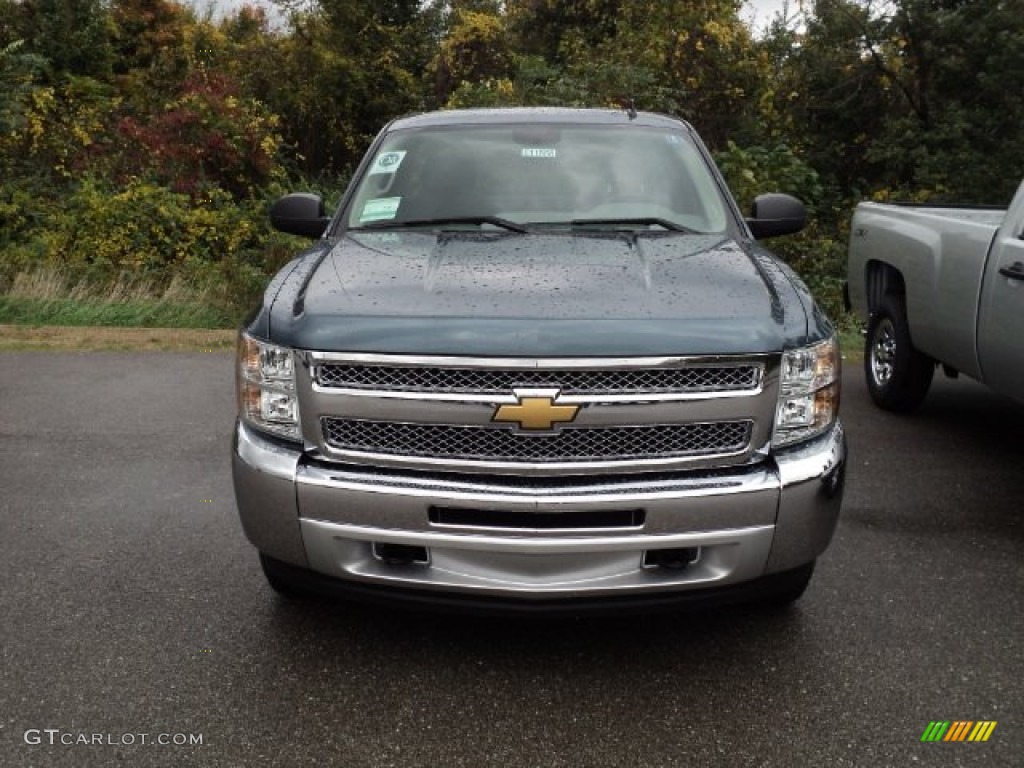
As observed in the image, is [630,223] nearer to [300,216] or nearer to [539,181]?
[539,181]

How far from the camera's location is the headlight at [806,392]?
124 inches

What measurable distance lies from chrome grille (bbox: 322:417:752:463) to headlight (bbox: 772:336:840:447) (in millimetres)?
146

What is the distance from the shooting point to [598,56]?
18906 millimetres

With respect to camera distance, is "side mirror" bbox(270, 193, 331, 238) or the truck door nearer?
"side mirror" bbox(270, 193, 331, 238)

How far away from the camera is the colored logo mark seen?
3.01 metres

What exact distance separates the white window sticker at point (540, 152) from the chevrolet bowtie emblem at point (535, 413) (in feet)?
6.48

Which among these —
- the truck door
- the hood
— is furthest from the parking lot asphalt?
the hood

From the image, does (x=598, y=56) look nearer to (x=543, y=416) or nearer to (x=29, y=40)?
(x=29, y=40)

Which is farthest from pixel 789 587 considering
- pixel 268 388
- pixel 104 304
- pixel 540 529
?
pixel 104 304

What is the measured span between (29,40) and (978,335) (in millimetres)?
23413

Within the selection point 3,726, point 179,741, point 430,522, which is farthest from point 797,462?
point 3,726

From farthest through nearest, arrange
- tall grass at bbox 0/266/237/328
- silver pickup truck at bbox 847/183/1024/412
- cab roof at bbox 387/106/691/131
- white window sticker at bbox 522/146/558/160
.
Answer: tall grass at bbox 0/266/237/328 → silver pickup truck at bbox 847/183/1024/412 → cab roof at bbox 387/106/691/131 → white window sticker at bbox 522/146/558/160

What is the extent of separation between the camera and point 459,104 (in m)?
17.3

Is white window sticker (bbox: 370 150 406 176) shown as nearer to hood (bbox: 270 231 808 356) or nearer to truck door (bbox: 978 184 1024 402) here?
hood (bbox: 270 231 808 356)
